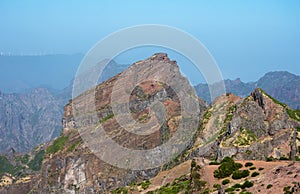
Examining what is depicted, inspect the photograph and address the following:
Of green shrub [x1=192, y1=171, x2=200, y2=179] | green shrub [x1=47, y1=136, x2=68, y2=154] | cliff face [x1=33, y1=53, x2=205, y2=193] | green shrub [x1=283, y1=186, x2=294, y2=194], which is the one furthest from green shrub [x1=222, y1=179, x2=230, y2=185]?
green shrub [x1=47, y1=136, x2=68, y2=154]

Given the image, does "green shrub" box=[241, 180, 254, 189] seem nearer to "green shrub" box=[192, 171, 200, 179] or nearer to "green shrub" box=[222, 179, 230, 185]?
"green shrub" box=[222, 179, 230, 185]

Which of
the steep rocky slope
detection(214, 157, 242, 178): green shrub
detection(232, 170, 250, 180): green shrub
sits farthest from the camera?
the steep rocky slope

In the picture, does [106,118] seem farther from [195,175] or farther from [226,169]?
[226,169]

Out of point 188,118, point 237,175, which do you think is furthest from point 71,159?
point 237,175

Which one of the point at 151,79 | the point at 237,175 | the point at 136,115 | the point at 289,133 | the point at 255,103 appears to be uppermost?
the point at 151,79

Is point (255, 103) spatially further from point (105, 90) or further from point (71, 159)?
point (105, 90)

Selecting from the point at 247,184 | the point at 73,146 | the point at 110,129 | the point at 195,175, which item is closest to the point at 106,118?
the point at 110,129
